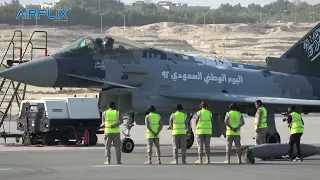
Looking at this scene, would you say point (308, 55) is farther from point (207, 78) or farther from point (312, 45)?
point (207, 78)

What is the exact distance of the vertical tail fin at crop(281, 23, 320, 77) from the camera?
100 ft

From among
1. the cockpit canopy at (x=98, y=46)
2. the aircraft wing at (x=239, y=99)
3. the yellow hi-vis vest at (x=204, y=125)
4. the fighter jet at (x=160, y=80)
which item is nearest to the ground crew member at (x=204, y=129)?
the yellow hi-vis vest at (x=204, y=125)

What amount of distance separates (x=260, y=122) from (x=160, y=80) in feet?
11.6

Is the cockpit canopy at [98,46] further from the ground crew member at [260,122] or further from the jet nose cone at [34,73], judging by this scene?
the ground crew member at [260,122]

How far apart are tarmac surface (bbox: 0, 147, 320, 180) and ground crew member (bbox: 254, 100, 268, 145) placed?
0.94 m

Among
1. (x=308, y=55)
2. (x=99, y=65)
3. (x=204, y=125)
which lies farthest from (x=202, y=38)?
(x=204, y=125)

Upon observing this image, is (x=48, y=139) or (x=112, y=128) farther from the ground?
Answer: (x=112, y=128)

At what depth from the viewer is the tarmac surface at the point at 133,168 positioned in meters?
19.4

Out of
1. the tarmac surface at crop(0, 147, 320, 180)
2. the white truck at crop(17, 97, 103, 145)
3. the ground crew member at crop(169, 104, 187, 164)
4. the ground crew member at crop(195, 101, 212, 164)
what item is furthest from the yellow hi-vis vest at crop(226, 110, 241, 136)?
the white truck at crop(17, 97, 103, 145)

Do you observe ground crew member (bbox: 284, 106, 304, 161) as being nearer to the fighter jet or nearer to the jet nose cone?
the fighter jet

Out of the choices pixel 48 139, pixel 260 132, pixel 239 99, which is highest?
pixel 239 99

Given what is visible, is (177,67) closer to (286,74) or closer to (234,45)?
(286,74)

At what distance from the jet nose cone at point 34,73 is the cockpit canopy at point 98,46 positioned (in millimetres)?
784

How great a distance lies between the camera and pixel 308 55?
30641 millimetres
